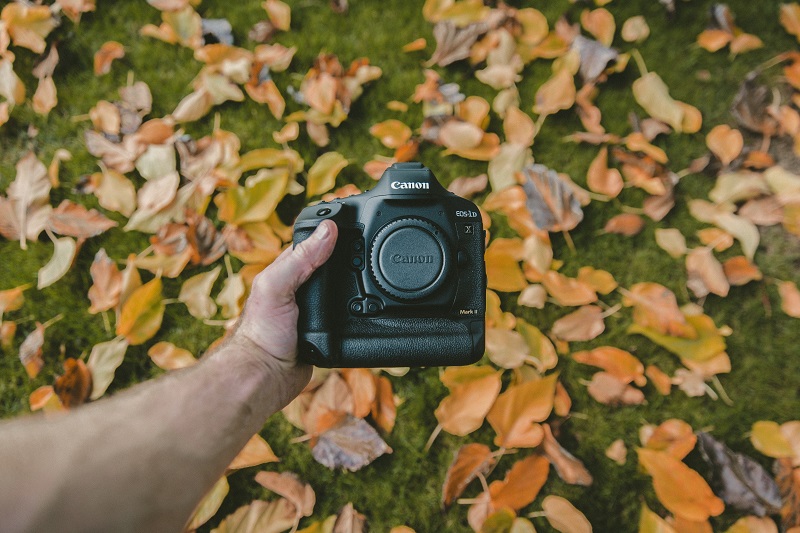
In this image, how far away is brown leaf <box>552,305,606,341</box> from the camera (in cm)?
162

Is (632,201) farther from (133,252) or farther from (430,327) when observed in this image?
(133,252)

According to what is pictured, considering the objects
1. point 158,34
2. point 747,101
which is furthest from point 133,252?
point 747,101

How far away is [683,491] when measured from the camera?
1406mm

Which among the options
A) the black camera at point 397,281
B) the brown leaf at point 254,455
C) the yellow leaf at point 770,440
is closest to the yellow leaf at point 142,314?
the brown leaf at point 254,455

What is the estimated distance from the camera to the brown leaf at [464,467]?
1.45 metres

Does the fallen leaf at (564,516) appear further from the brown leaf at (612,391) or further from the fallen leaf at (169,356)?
the fallen leaf at (169,356)

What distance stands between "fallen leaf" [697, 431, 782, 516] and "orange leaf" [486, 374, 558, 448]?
48 cm

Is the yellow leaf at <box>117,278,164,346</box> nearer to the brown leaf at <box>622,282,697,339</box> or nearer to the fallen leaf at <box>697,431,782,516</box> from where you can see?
the brown leaf at <box>622,282,697,339</box>

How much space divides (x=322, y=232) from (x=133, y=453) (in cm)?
50

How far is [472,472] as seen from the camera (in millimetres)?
1467

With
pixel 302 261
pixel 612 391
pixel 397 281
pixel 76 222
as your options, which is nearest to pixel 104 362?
pixel 76 222

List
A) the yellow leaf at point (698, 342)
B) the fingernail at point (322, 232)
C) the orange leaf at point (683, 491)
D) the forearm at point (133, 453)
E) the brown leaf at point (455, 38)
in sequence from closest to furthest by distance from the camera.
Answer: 1. the forearm at point (133, 453)
2. the fingernail at point (322, 232)
3. the orange leaf at point (683, 491)
4. the yellow leaf at point (698, 342)
5. the brown leaf at point (455, 38)

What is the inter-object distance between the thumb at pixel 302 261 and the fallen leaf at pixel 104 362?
0.72m

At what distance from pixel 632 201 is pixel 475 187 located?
52 centimetres
